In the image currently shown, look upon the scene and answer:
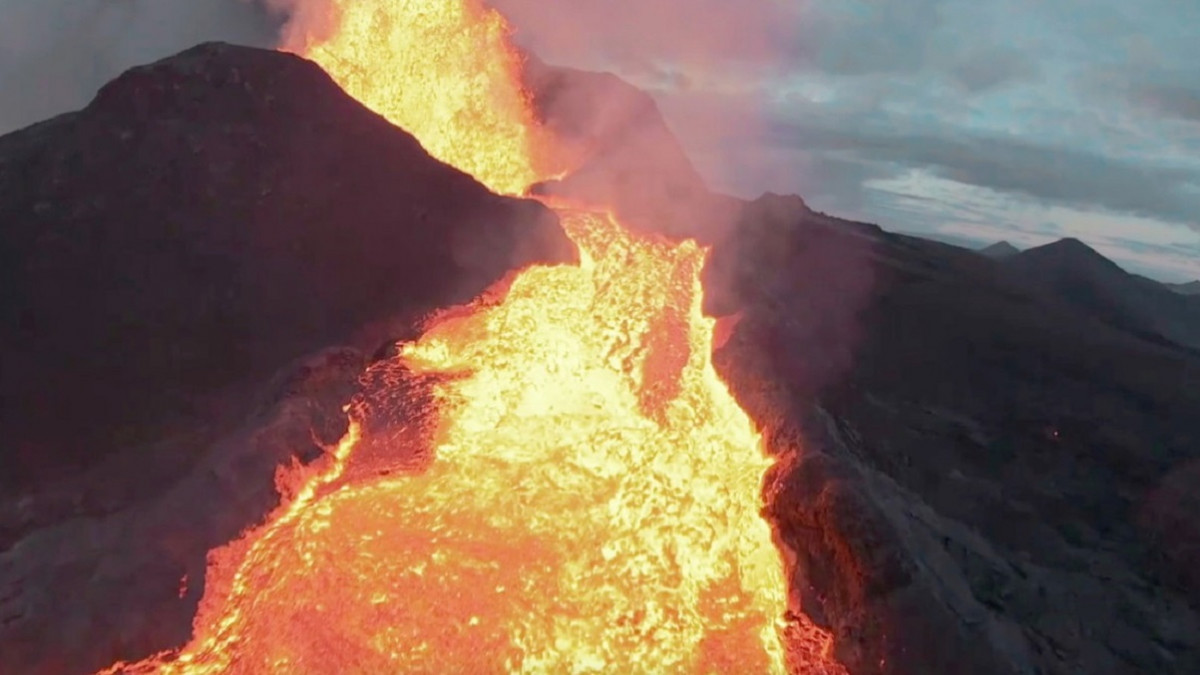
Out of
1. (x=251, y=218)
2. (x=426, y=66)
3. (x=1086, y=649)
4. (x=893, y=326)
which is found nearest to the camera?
(x=1086, y=649)

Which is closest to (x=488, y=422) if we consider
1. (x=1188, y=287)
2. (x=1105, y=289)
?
(x=1105, y=289)

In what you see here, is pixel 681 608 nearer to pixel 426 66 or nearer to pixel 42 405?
pixel 42 405

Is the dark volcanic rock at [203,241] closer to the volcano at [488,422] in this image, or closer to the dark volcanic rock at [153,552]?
the volcano at [488,422]

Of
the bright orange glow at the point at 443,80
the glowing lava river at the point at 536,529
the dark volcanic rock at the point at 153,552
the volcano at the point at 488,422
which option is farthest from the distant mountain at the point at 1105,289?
the dark volcanic rock at the point at 153,552

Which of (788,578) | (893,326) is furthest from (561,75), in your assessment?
(788,578)

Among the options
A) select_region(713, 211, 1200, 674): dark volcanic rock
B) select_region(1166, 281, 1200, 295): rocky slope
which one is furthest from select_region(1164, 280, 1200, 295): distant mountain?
select_region(713, 211, 1200, 674): dark volcanic rock

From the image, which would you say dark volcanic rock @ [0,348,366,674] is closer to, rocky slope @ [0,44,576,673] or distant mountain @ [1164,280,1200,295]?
rocky slope @ [0,44,576,673]

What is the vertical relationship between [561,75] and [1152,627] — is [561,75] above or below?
above
